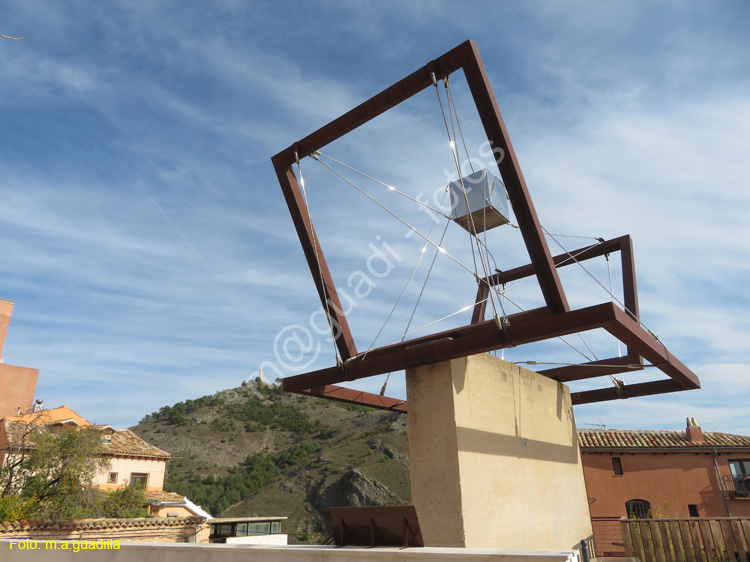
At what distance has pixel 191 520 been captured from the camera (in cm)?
2075

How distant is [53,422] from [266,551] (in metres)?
28.2

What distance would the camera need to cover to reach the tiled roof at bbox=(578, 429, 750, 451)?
74.1 feet

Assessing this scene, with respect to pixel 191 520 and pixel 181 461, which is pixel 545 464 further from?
pixel 181 461

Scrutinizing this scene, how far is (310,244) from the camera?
9242mm

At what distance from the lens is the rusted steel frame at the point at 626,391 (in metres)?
9.99

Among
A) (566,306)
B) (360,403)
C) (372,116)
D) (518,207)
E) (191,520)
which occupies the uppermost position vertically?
(372,116)

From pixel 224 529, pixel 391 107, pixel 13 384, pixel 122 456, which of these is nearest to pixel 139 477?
pixel 122 456

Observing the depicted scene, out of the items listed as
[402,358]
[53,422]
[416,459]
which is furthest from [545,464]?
[53,422]

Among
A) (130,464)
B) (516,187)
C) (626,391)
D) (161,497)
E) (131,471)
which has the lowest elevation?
(161,497)

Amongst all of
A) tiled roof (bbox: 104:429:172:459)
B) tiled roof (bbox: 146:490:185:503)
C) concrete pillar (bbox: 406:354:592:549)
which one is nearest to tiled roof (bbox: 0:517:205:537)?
tiled roof (bbox: 146:490:185:503)

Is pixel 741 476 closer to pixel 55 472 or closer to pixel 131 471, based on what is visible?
pixel 55 472

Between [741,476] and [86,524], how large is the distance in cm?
2696

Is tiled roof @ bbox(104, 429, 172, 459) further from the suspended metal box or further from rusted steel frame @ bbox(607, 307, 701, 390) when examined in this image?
rusted steel frame @ bbox(607, 307, 701, 390)

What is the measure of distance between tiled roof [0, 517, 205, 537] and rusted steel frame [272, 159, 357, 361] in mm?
12127
